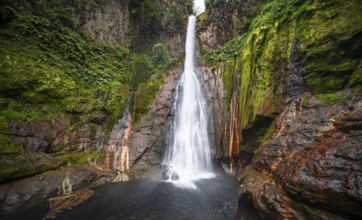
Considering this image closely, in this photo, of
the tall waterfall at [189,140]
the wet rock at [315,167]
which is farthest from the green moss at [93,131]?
the wet rock at [315,167]

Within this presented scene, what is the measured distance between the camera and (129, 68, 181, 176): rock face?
8.87 meters

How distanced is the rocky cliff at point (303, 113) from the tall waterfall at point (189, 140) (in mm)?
1843

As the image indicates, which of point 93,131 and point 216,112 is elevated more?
point 216,112

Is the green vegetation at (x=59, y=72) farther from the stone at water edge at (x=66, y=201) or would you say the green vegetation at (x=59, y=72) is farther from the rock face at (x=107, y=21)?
the stone at water edge at (x=66, y=201)

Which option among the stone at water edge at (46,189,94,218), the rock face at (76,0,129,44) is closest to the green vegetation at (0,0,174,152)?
the rock face at (76,0,129,44)

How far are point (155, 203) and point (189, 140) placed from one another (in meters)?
4.58

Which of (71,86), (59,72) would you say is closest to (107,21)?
(59,72)

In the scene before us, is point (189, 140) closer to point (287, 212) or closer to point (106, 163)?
point (106, 163)

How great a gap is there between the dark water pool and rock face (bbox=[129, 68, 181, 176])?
167 centimetres

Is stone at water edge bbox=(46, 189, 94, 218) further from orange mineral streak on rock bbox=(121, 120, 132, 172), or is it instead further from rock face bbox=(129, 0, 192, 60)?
rock face bbox=(129, 0, 192, 60)

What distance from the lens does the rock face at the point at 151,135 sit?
887 centimetres

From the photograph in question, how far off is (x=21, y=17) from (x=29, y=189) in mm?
9122

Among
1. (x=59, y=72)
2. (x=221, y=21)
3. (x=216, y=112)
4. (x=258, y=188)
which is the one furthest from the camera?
(x=221, y=21)

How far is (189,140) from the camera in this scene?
9.79 m
